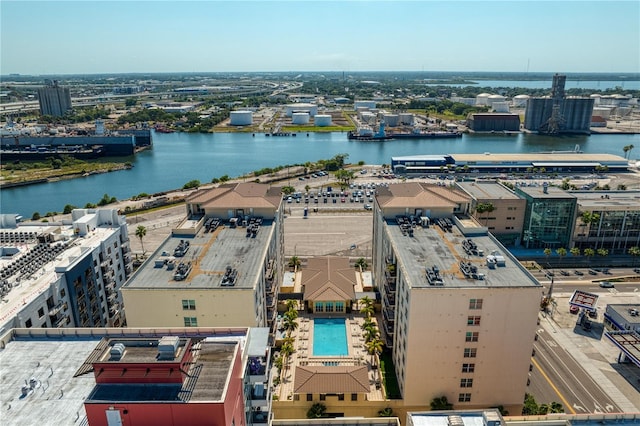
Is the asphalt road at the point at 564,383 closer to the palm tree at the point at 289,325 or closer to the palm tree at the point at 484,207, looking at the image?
the palm tree at the point at 289,325

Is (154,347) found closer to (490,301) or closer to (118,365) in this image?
(118,365)

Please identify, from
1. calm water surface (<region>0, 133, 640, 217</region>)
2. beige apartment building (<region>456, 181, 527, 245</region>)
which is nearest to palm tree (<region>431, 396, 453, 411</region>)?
beige apartment building (<region>456, 181, 527, 245</region>)

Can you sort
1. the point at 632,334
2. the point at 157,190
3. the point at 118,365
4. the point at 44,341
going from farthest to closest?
the point at 157,190 < the point at 632,334 < the point at 44,341 < the point at 118,365

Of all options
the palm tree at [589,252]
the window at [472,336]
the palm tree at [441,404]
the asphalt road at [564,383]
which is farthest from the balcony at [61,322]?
the palm tree at [589,252]

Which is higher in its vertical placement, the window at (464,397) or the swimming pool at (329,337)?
the window at (464,397)

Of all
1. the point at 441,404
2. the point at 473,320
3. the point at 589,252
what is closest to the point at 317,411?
the point at 441,404

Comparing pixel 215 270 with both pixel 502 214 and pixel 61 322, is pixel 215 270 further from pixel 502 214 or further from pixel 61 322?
pixel 502 214

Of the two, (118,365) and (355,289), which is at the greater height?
(118,365)

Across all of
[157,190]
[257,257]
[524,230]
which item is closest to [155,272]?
[257,257]
